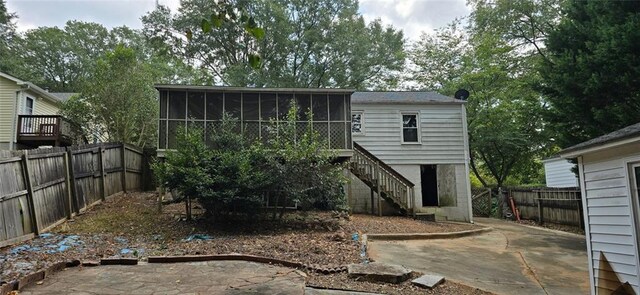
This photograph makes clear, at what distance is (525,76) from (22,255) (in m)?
20.1

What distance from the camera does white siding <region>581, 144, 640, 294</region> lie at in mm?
4406

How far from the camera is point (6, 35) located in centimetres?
2622

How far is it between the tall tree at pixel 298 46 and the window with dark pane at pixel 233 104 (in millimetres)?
11169

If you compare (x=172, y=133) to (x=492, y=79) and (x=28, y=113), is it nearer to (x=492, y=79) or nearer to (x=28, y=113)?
(x=28, y=113)

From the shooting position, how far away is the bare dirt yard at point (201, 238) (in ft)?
18.2

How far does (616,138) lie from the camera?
4344 mm

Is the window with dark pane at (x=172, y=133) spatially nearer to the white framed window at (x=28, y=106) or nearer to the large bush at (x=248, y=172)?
the large bush at (x=248, y=172)

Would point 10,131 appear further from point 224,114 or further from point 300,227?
point 300,227

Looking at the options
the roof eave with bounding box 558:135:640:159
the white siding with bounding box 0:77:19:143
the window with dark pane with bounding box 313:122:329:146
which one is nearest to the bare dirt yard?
the roof eave with bounding box 558:135:640:159

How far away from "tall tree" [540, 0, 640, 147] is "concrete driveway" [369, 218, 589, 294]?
3109 mm

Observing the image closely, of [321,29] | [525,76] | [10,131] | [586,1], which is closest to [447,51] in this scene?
[525,76]

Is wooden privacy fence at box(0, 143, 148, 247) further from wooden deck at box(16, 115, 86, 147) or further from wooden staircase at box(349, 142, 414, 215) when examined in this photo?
wooden staircase at box(349, 142, 414, 215)

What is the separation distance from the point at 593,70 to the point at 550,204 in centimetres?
610

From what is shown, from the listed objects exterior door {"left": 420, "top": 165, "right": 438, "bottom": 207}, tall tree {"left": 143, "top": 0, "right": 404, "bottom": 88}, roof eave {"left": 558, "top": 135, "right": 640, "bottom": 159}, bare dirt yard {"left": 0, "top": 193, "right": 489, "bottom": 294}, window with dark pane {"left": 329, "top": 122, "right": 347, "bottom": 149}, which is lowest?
bare dirt yard {"left": 0, "top": 193, "right": 489, "bottom": 294}
